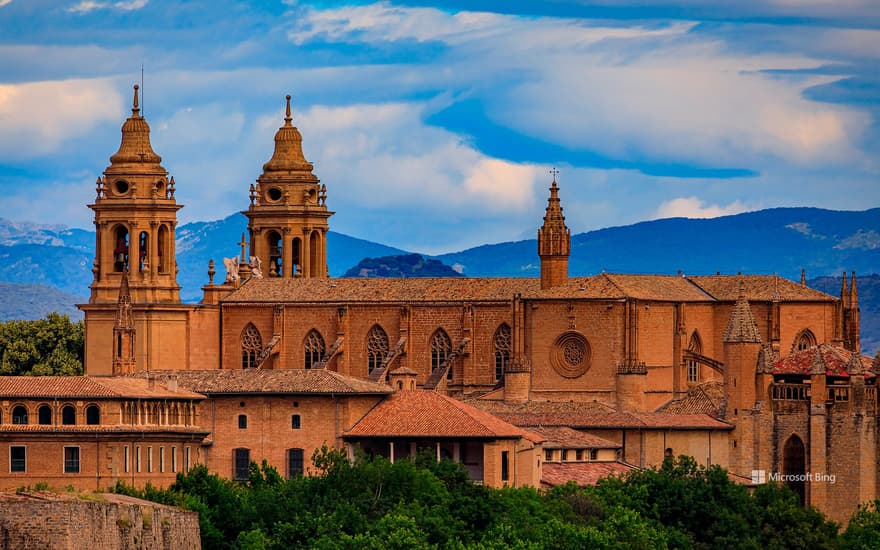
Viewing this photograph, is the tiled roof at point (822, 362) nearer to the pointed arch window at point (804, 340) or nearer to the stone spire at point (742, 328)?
the stone spire at point (742, 328)

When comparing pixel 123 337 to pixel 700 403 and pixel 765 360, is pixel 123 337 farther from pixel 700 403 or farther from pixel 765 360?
pixel 765 360

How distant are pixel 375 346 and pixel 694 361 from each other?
14.9 meters

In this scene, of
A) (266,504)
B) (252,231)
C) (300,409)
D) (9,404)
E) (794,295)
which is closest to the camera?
(266,504)

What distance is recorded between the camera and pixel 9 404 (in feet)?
362

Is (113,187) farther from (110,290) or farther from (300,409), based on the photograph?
(300,409)

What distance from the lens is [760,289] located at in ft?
452

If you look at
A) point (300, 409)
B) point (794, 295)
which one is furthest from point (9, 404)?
point (794, 295)

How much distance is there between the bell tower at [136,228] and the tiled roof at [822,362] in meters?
29.7

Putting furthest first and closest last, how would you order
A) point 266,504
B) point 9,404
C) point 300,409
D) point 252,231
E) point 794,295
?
1. point 252,231
2. point 794,295
3. point 300,409
4. point 9,404
5. point 266,504

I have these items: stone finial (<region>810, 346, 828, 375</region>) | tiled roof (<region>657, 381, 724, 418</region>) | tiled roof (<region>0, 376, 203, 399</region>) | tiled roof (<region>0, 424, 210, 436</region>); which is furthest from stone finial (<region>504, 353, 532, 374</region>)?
tiled roof (<region>0, 424, 210, 436</region>)

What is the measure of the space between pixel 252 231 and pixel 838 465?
40.7 metres

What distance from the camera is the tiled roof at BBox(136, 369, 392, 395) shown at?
4739 inches

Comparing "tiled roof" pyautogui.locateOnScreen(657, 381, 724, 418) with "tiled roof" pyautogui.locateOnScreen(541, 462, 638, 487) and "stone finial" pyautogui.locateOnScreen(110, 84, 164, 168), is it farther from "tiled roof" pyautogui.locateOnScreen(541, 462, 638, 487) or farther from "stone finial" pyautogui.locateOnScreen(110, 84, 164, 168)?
"stone finial" pyautogui.locateOnScreen(110, 84, 164, 168)

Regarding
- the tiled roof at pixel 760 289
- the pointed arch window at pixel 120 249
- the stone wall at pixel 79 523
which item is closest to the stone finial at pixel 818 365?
the tiled roof at pixel 760 289
